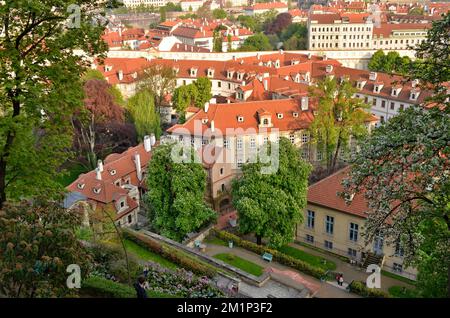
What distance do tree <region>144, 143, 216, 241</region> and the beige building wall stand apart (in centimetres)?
535

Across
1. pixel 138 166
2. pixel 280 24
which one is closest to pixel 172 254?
pixel 138 166

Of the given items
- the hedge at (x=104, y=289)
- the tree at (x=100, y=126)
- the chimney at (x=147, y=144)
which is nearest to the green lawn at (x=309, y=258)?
the hedge at (x=104, y=289)

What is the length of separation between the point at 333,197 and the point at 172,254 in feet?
31.7

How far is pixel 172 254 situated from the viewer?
1917 cm

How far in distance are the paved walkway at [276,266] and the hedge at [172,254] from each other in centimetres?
400

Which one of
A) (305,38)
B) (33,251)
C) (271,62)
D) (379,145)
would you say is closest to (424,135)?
(379,145)

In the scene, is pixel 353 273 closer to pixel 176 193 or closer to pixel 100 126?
pixel 176 193

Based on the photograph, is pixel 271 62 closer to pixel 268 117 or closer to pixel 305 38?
pixel 268 117

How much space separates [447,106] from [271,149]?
14.4 metres

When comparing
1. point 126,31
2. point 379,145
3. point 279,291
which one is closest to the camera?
point 379,145

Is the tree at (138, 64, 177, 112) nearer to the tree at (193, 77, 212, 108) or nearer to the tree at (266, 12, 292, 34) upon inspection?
the tree at (193, 77, 212, 108)

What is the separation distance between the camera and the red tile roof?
24078 mm

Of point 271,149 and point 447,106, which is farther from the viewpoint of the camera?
point 271,149
